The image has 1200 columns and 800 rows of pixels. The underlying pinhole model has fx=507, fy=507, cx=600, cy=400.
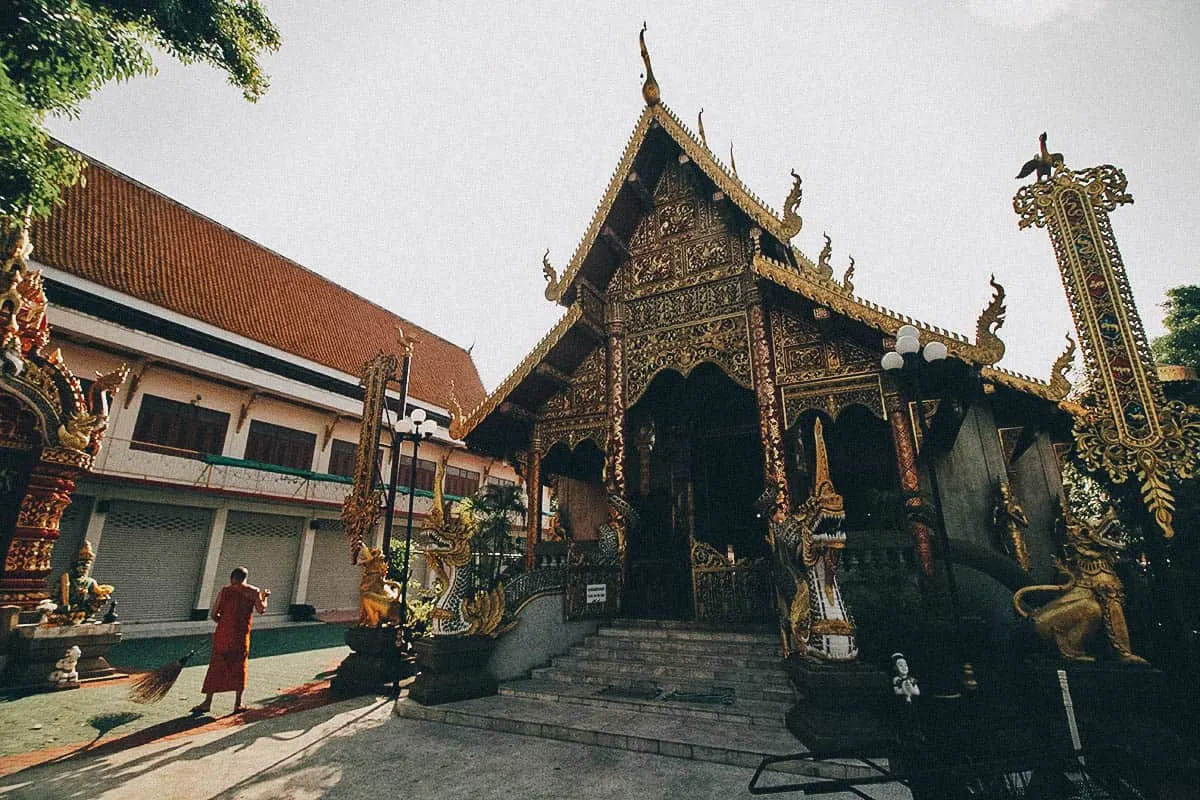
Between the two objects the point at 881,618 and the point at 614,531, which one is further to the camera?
the point at 614,531

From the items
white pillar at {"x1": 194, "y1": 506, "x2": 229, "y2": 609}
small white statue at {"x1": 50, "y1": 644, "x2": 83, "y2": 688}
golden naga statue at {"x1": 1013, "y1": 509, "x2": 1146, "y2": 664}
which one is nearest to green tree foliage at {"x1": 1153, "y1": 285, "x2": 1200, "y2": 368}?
golden naga statue at {"x1": 1013, "y1": 509, "x2": 1146, "y2": 664}

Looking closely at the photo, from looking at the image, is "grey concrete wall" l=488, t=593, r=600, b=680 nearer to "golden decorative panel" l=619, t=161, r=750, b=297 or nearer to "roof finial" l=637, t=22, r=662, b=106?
"golden decorative panel" l=619, t=161, r=750, b=297

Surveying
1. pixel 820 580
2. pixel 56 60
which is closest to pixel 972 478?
pixel 820 580

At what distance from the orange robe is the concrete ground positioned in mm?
374

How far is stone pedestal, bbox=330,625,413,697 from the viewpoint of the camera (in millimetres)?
7156

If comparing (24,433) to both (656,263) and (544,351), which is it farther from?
(656,263)

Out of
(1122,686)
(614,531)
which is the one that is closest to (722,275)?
(614,531)

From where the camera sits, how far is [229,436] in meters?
16.7

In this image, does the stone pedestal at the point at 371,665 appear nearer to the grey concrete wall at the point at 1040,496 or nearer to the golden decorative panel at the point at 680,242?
the golden decorative panel at the point at 680,242

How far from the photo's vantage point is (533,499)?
9734 millimetres

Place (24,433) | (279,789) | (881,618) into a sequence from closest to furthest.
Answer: (279,789)
(881,618)
(24,433)

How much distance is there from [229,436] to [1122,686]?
67.8 ft

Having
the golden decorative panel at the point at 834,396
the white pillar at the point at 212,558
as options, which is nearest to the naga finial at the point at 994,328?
the golden decorative panel at the point at 834,396

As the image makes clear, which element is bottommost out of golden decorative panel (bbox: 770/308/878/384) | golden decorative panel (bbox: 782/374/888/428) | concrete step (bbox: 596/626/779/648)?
concrete step (bbox: 596/626/779/648)
